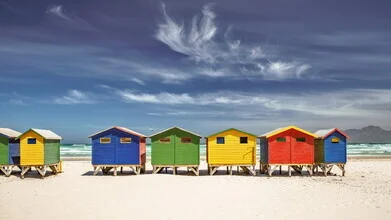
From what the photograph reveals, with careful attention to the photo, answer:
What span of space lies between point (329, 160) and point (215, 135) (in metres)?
10.0

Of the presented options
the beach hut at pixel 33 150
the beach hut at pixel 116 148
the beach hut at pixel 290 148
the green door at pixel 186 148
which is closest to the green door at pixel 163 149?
the green door at pixel 186 148

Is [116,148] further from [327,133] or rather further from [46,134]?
[327,133]

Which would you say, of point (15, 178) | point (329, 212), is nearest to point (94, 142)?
point (15, 178)

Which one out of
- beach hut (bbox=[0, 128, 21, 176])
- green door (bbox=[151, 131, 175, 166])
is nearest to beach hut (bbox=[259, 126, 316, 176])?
green door (bbox=[151, 131, 175, 166])

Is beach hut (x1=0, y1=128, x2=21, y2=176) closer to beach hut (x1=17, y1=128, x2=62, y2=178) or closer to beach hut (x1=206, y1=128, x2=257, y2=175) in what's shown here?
beach hut (x1=17, y1=128, x2=62, y2=178)

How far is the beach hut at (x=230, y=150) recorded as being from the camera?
3275cm

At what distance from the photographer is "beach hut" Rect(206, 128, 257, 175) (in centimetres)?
3275

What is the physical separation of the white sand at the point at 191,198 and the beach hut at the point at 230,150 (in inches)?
78.5

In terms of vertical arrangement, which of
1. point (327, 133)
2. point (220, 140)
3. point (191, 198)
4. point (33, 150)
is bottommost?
point (191, 198)

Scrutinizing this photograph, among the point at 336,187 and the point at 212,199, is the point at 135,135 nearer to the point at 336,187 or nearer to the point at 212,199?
the point at 212,199

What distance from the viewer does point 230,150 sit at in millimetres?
32875

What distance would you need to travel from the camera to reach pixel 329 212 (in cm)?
1750

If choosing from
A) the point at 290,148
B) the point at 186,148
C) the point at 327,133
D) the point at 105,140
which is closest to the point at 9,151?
the point at 105,140

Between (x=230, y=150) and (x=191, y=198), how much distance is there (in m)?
11.9
